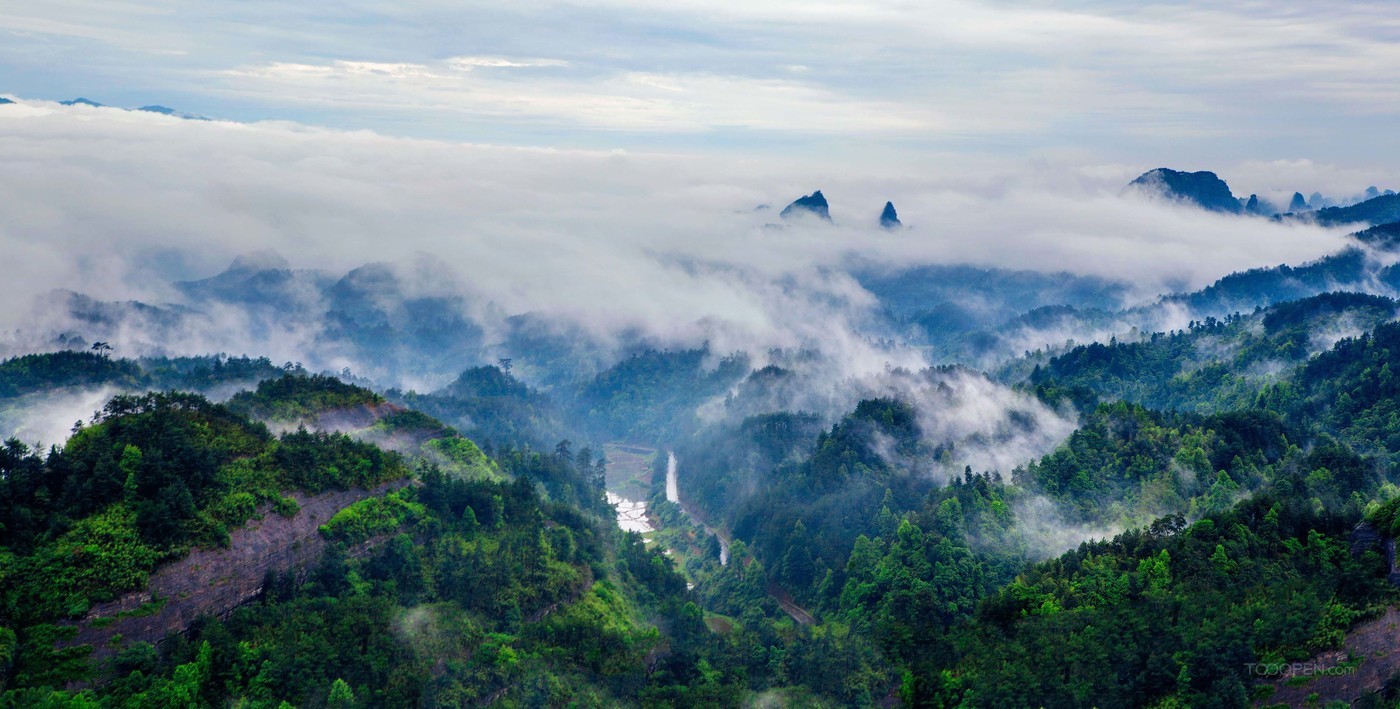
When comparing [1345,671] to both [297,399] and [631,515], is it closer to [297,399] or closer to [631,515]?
[297,399]

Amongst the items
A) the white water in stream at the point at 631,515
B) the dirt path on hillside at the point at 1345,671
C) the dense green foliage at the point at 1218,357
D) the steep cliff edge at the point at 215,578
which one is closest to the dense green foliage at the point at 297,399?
the steep cliff edge at the point at 215,578

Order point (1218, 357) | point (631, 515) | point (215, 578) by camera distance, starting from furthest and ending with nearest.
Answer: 1. point (1218, 357)
2. point (631, 515)
3. point (215, 578)

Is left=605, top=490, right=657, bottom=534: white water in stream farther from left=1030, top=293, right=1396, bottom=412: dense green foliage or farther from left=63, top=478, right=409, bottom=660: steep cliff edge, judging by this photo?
left=63, top=478, right=409, bottom=660: steep cliff edge

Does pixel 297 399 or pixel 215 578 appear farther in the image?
pixel 297 399

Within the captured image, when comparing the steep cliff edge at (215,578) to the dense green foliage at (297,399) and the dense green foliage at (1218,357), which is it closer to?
the dense green foliage at (297,399)

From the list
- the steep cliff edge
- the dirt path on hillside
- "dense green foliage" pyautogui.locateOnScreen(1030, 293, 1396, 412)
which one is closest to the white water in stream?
"dense green foliage" pyautogui.locateOnScreen(1030, 293, 1396, 412)

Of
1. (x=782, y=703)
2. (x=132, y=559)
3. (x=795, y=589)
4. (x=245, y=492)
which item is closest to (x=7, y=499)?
(x=132, y=559)

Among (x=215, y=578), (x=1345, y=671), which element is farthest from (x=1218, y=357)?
(x=215, y=578)

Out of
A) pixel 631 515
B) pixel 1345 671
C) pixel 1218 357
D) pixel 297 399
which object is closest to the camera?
pixel 1345 671

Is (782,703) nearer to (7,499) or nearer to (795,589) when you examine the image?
(795,589)

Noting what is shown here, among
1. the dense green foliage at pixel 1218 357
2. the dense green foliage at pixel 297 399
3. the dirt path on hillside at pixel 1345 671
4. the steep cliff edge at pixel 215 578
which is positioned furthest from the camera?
the dense green foliage at pixel 1218 357

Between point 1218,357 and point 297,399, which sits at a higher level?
point 297,399
